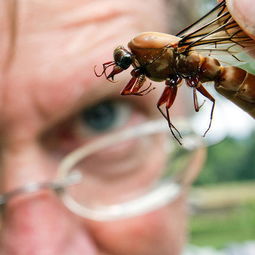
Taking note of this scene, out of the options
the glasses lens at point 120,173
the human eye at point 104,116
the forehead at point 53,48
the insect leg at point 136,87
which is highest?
the insect leg at point 136,87

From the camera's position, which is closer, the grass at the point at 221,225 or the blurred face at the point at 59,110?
the blurred face at the point at 59,110

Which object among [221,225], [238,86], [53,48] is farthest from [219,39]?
[221,225]

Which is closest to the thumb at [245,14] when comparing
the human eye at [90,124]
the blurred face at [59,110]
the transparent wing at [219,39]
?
the transparent wing at [219,39]

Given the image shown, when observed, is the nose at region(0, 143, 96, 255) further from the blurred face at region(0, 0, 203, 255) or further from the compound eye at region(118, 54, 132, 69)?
the compound eye at region(118, 54, 132, 69)

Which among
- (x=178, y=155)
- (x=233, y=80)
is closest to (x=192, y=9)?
(x=178, y=155)

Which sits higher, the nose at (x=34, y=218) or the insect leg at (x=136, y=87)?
the insect leg at (x=136, y=87)

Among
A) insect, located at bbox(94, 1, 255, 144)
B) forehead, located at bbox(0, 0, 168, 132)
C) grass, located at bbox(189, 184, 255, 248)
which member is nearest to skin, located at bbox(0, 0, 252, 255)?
forehead, located at bbox(0, 0, 168, 132)

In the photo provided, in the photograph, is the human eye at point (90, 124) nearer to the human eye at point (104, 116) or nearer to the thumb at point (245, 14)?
the human eye at point (104, 116)
